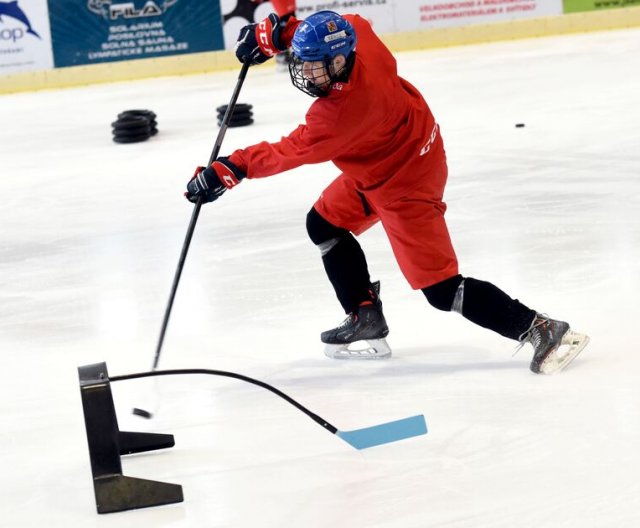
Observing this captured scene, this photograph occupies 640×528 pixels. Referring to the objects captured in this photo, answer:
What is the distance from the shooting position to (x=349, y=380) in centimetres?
356

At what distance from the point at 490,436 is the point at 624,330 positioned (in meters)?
0.96

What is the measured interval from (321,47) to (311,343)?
122 centimetres

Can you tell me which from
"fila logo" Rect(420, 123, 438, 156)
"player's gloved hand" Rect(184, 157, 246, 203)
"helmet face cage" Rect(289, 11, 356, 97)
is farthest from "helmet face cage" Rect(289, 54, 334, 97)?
"fila logo" Rect(420, 123, 438, 156)

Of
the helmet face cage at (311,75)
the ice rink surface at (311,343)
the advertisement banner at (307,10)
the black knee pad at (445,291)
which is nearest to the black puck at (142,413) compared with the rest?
the ice rink surface at (311,343)

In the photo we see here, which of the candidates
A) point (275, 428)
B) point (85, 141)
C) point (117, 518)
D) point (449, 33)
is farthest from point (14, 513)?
point (449, 33)

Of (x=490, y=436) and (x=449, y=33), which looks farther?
(x=449, y=33)

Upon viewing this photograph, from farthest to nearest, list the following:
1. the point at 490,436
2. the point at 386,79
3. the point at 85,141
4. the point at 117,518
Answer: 1. the point at 85,141
2. the point at 386,79
3. the point at 490,436
4. the point at 117,518

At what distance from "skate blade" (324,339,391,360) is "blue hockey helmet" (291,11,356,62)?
1049 millimetres

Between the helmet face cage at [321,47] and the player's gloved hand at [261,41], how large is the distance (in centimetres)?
61

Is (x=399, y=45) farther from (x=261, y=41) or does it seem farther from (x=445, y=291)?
(x=445, y=291)

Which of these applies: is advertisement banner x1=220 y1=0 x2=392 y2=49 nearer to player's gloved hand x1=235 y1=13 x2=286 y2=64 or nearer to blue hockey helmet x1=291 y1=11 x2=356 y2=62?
player's gloved hand x1=235 y1=13 x2=286 y2=64

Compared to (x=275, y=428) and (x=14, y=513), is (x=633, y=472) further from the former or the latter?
(x=14, y=513)

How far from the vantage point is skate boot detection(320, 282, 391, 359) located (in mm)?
3744

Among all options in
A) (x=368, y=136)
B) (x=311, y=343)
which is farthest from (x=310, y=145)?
(x=311, y=343)
